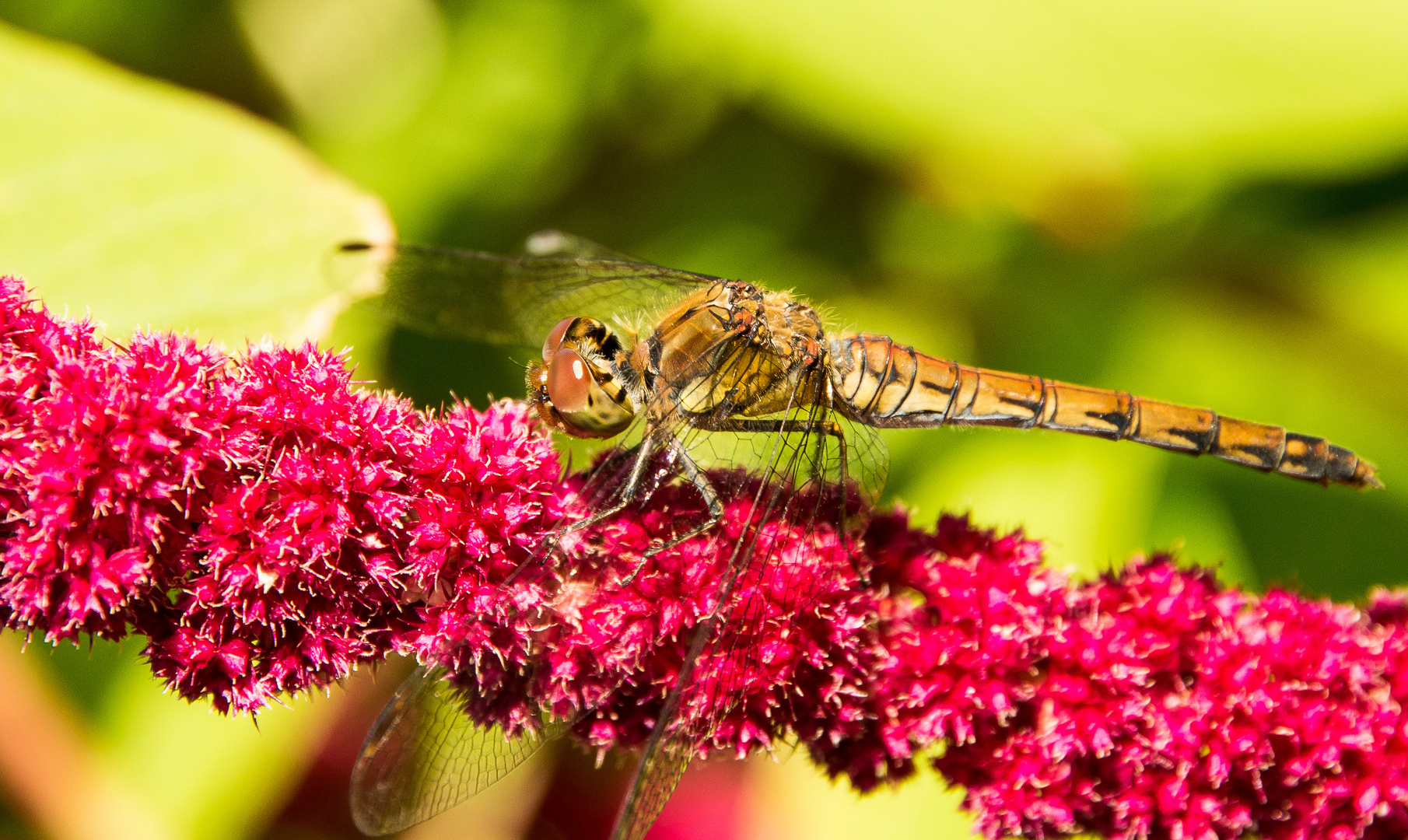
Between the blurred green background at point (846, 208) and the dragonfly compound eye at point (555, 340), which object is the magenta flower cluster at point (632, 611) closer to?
the dragonfly compound eye at point (555, 340)

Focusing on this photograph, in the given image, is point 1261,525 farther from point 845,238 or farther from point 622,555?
point 622,555

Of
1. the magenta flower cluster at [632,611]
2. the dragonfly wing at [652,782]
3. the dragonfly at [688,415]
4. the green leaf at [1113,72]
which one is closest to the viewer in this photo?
the magenta flower cluster at [632,611]

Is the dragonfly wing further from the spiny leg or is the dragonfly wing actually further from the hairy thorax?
the hairy thorax

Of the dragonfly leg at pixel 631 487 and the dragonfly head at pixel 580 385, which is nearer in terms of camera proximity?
the dragonfly leg at pixel 631 487

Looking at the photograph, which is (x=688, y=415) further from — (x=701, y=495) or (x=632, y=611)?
(x=632, y=611)

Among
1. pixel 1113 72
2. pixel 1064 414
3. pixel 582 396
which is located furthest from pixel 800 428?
pixel 1113 72

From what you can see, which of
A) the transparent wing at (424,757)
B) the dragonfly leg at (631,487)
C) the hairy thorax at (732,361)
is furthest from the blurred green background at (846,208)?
the transparent wing at (424,757)

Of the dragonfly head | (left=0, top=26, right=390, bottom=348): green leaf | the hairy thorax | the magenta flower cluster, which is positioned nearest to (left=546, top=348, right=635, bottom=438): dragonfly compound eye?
the dragonfly head
